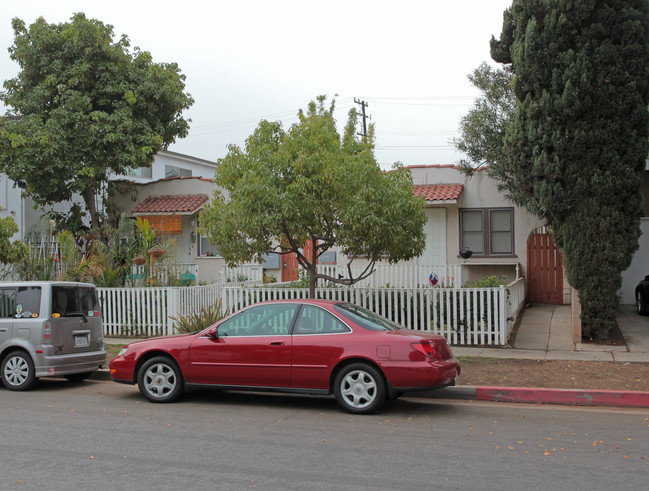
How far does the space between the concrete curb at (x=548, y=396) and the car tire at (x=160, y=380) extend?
3532 millimetres

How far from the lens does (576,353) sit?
39.4ft

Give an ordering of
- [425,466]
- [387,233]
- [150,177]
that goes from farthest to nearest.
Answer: [150,177]
[387,233]
[425,466]

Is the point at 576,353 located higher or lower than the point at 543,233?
lower

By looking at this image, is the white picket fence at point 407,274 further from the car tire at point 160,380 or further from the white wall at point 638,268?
the car tire at point 160,380

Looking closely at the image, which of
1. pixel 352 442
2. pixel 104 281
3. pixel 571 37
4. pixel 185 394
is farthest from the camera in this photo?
pixel 104 281

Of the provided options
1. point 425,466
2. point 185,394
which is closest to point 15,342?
point 185,394

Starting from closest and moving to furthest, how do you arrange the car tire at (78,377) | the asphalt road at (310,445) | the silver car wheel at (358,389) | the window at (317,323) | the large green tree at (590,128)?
1. the asphalt road at (310,445)
2. the silver car wheel at (358,389)
3. the window at (317,323)
4. the car tire at (78,377)
5. the large green tree at (590,128)

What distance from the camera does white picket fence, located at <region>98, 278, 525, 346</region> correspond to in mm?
12992

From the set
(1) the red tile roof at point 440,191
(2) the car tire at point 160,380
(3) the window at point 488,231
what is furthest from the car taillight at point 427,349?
(3) the window at point 488,231

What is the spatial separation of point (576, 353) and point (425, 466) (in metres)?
7.30

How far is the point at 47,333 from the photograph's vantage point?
31.8 ft

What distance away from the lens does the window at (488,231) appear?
65.2 feet

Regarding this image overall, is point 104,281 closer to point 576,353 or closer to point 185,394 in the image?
point 185,394

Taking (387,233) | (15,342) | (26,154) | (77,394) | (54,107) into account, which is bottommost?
(77,394)
